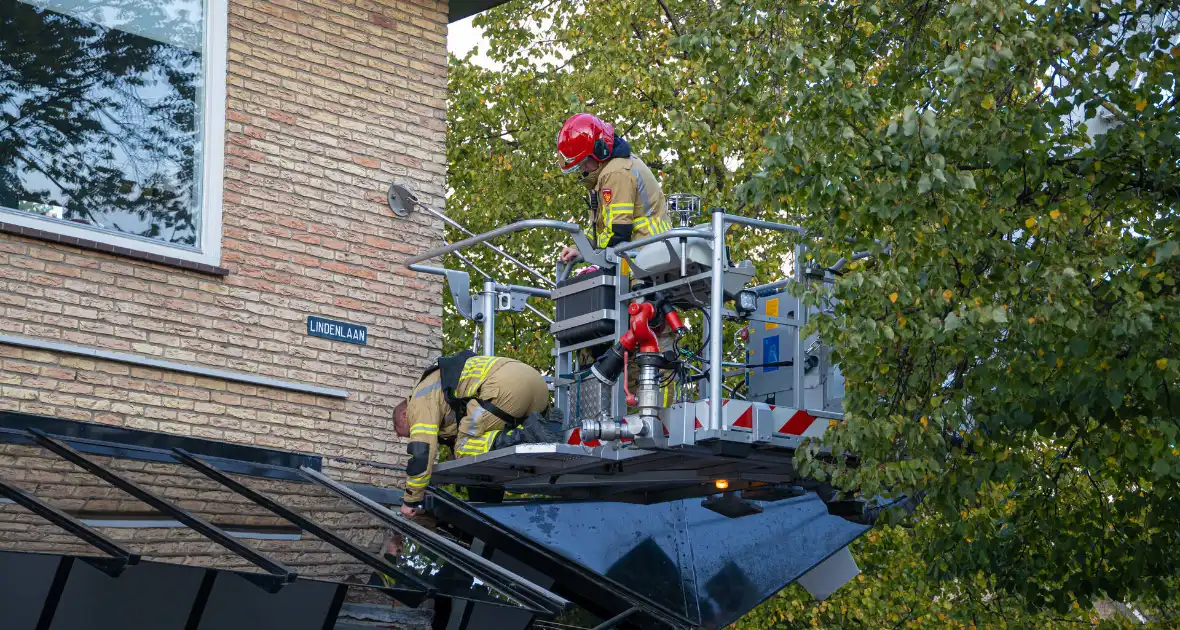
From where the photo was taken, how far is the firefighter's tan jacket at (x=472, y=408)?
33.2ft

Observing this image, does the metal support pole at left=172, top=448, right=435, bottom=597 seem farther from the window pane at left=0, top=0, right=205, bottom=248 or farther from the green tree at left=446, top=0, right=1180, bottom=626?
the green tree at left=446, top=0, right=1180, bottom=626

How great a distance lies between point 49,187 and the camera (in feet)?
30.6

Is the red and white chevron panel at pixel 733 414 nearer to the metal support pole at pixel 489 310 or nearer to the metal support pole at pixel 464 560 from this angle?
the metal support pole at pixel 464 560

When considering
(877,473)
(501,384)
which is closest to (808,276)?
(877,473)

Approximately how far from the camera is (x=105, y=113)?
380 inches

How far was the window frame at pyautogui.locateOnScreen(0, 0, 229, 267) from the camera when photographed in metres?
9.89

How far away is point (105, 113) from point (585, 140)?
9.80ft

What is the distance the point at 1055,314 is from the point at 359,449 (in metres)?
5.17

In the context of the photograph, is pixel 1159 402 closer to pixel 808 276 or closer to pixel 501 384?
pixel 808 276

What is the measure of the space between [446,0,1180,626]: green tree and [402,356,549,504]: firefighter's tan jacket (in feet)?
6.90

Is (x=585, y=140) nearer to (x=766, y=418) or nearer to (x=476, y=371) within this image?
(x=476, y=371)

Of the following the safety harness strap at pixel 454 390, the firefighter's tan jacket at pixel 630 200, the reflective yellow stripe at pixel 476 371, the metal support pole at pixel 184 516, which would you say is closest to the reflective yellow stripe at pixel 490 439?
the safety harness strap at pixel 454 390

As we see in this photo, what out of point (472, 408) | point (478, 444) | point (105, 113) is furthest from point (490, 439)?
point (105, 113)

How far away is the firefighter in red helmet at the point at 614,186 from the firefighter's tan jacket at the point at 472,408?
2.86ft
